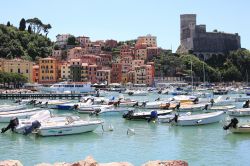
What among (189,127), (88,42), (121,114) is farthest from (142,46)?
(189,127)

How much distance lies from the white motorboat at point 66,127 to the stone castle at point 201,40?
439ft

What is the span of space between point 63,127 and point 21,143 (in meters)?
3.26

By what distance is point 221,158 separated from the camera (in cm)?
2233

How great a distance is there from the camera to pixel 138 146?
26234 mm

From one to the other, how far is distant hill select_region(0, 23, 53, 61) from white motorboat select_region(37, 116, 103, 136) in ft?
282

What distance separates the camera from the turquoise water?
2262 cm

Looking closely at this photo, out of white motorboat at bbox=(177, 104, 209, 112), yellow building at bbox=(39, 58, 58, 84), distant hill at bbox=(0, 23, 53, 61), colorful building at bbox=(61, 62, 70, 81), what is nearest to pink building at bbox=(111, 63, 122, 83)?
colorful building at bbox=(61, 62, 70, 81)

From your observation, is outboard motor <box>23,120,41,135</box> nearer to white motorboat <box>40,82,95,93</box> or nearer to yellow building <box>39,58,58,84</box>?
white motorboat <box>40,82,95,93</box>

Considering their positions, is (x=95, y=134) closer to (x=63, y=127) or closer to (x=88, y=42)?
(x=63, y=127)

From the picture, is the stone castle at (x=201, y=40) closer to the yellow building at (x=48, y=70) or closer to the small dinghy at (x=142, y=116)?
the yellow building at (x=48, y=70)

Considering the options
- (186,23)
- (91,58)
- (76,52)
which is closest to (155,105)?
(91,58)

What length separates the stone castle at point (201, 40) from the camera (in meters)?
164

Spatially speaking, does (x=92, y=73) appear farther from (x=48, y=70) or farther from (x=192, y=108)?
(x=192, y=108)

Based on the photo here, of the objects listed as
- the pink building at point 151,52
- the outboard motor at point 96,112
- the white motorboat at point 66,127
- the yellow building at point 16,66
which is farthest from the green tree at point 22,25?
the white motorboat at point 66,127
